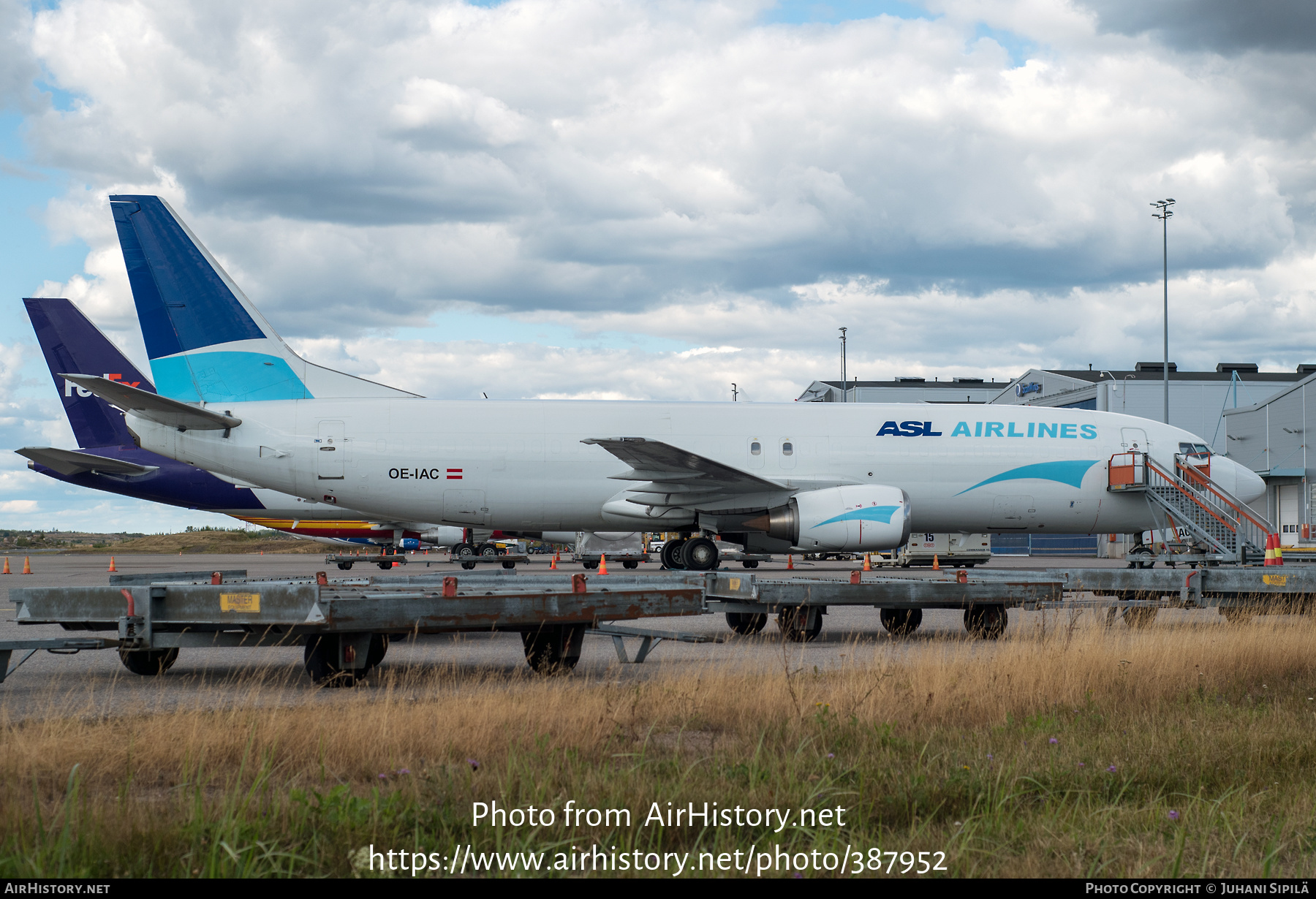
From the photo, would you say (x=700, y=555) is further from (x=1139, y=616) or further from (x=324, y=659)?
(x=324, y=659)

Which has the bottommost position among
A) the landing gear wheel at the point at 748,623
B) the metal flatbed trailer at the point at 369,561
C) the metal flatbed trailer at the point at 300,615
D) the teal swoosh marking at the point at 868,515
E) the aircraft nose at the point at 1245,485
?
the metal flatbed trailer at the point at 369,561

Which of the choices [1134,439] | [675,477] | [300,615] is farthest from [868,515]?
[300,615]

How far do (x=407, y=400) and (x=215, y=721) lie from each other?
1720 centimetres

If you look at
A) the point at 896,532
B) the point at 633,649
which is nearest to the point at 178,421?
the point at 633,649

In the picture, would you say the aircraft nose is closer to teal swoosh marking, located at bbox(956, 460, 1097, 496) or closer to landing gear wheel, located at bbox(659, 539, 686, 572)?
teal swoosh marking, located at bbox(956, 460, 1097, 496)

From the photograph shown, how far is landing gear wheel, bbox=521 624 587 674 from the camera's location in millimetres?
9648

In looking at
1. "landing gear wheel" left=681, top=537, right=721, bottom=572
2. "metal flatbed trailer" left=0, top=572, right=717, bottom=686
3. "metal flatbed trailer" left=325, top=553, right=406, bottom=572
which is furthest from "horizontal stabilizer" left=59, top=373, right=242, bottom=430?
"metal flatbed trailer" left=325, top=553, right=406, bottom=572

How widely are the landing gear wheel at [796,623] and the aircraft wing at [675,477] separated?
753 cm

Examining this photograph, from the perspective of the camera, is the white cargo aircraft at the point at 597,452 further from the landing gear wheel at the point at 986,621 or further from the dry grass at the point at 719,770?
the dry grass at the point at 719,770

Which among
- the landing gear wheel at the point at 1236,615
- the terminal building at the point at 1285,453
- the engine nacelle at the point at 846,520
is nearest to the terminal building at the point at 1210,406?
the terminal building at the point at 1285,453

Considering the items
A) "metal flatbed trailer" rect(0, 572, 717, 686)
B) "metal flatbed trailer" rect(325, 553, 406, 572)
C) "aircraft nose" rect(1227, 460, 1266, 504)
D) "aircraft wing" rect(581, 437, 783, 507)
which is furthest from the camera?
"metal flatbed trailer" rect(325, 553, 406, 572)

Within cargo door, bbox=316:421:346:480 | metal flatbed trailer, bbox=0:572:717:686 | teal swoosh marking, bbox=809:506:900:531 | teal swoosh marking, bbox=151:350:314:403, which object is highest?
teal swoosh marking, bbox=151:350:314:403

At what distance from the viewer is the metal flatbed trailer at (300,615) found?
316 inches

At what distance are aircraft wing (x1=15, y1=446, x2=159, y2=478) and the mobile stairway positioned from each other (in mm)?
25160
